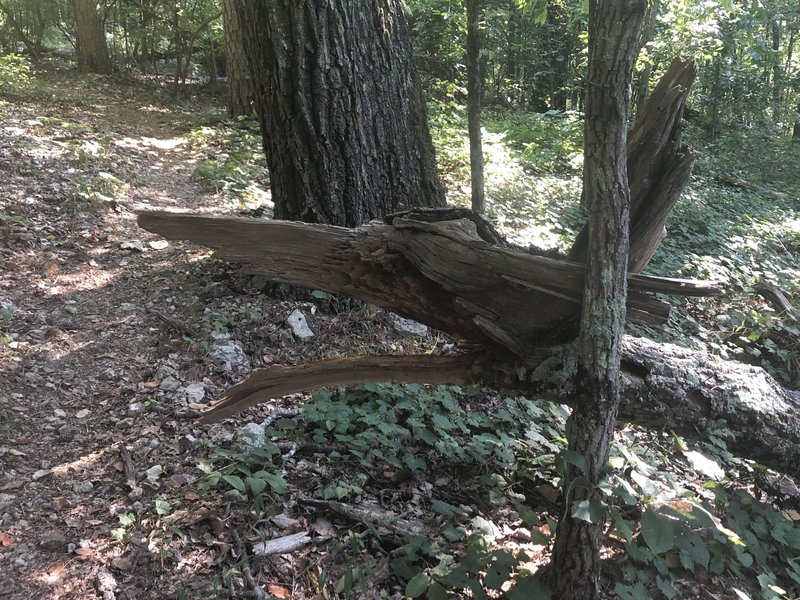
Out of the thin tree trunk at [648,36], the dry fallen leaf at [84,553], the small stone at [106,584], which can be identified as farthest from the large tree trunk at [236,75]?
the small stone at [106,584]

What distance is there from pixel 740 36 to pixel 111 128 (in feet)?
46.2

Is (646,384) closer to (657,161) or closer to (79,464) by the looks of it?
(657,161)

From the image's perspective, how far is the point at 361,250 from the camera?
247 centimetres

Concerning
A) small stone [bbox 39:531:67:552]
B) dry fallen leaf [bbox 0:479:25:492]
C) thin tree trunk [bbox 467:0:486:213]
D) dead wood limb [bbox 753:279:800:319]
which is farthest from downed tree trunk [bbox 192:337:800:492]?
dead wood limb [bbox 753:279:800:319]

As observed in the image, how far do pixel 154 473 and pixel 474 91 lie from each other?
186 inches

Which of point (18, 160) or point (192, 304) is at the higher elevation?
point (18, 160)

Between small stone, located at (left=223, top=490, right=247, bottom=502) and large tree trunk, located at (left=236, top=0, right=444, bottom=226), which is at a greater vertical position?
large tree trunk, located at (left=236, top=0, right=444, bottom=226)

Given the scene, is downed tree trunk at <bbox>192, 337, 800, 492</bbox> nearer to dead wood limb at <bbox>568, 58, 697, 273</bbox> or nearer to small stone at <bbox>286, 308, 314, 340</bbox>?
dead wood limb at <bbox>568, 58, 697, 273</bbox>

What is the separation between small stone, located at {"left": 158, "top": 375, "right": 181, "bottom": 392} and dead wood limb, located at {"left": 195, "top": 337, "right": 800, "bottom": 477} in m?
1.01

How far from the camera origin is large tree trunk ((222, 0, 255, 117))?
10.3 meters

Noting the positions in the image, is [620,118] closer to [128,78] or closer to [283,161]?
[283,161]

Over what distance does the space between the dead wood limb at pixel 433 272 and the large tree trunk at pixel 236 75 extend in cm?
892

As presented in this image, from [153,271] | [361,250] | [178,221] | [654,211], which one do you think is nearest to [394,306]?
[361,250]

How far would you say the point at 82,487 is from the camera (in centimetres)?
297
